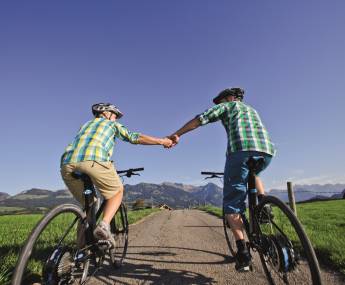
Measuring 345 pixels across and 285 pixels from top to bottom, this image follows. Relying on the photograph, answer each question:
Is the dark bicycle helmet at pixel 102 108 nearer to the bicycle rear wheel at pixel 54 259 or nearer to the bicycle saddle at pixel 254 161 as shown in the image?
the bicycle rear wheel at pixel 54 259

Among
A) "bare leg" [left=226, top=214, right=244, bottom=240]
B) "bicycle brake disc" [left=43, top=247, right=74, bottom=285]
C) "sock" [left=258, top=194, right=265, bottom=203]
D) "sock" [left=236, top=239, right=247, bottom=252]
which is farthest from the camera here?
"bare leg" [left=226, top=214, right=244, bottom=240]

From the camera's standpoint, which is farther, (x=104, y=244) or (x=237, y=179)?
(x=237, y=179)

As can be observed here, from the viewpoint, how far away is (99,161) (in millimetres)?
3775

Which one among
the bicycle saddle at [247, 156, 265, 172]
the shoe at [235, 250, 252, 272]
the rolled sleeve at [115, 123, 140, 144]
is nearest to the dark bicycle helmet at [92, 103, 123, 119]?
the rolled sleeve at [115, 123, 140, 144]

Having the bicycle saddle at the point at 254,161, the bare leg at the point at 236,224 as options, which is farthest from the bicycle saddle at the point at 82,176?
the bicycle saddle at the point at 254,161

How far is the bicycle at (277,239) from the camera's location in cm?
282

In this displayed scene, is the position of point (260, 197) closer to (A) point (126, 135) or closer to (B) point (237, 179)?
(B) point (237, 179)

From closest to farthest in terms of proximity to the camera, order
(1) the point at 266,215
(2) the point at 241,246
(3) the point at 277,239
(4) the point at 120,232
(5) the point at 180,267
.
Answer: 1. (3) the point at 277,239
2. (1) the point at 266,215
3. (2) the point at 241,246
4. (5) the point at 180,267
5. (4) the point at 120,232

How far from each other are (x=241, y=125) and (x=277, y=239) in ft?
4.90

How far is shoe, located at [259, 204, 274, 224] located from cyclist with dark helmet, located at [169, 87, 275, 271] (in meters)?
0.20

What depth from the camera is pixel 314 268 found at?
2.65 m

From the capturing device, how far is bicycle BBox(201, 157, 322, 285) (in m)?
2.82

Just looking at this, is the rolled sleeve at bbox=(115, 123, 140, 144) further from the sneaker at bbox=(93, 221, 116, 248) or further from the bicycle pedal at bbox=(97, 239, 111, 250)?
the bicycle pedal at bbox=(97, 239, 111, 250)

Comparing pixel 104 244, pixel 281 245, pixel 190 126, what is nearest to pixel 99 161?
pixel 104 244
